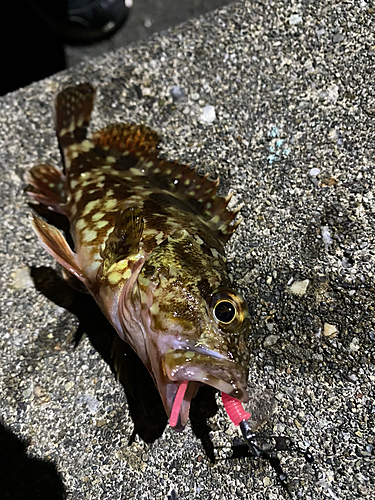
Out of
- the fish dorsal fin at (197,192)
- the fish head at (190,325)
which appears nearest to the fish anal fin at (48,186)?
the fish dorsal fin at (197,192)

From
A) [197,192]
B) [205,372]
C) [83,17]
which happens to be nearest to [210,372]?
[205,372]

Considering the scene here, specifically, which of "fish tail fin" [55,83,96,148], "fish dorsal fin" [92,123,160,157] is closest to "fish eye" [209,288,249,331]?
"fish dorsal fin" [92,123,160,157]

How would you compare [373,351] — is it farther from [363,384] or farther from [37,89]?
[37,89]

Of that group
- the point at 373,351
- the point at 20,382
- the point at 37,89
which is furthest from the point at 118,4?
the point at 373,351

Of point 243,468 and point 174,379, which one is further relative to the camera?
point 243,468

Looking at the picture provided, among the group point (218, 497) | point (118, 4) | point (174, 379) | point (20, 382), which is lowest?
point (218, 497)

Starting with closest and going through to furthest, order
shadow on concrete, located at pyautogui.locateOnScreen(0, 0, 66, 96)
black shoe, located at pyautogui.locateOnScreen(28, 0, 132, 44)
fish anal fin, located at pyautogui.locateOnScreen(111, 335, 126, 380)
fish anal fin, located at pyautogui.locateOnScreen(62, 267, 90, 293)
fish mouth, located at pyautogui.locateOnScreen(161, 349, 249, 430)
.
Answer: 1. fish mouth, located at pyautogui.locateOnScreen(161, 349, 249, 430)
2. fish anal fin, located at pyautogui.locateOnScreen(111, 335, 126, 380)
3. fish anal fin, located at pyautogui.locateOnScreen(62, 267, 90, 293)
4. black shoe, located at pyautogui.locateOnScreen(28, 0, 132, 44)
5. shadow on concrete, located at pyautogui.locateOnScreen(0, 0, 66, 96)

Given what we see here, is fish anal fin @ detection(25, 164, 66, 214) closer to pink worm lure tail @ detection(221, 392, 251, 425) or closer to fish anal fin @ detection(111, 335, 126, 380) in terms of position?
fish anal fin @ detection(111, 335, 126, 380)
